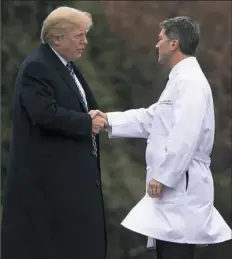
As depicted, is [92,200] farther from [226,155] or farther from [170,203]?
[226,155]

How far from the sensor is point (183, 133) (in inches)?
109

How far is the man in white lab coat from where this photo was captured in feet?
9.13

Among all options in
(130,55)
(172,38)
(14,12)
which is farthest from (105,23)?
(172,38)

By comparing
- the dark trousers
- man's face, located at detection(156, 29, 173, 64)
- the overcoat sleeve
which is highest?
man's face, located at detection(156, 29, 173, 64)

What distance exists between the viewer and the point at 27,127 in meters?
2.84

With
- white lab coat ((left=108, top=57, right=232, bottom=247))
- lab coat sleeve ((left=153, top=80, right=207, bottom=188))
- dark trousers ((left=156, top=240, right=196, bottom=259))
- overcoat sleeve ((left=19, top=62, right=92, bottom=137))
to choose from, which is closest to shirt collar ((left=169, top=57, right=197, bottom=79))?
white lab coat ((left=108, top=57, right=232, bottom=247))

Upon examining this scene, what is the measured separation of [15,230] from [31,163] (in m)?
0.33

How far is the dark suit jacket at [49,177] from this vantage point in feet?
9.29

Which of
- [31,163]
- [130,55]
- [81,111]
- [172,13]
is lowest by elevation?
[31,163]

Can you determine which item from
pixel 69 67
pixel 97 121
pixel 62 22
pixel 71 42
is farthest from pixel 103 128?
pixel 62 22

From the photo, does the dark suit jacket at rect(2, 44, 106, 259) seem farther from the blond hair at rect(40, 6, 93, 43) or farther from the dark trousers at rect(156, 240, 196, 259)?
the dark trousers at rect(156, 240, 196, 259)

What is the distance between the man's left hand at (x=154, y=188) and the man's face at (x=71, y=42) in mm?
714

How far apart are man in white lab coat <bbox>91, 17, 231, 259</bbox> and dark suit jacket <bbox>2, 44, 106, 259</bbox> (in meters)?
0.26

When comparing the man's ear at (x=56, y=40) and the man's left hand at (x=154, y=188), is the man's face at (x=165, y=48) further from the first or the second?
the man's left hand at (x=154, y=188)
